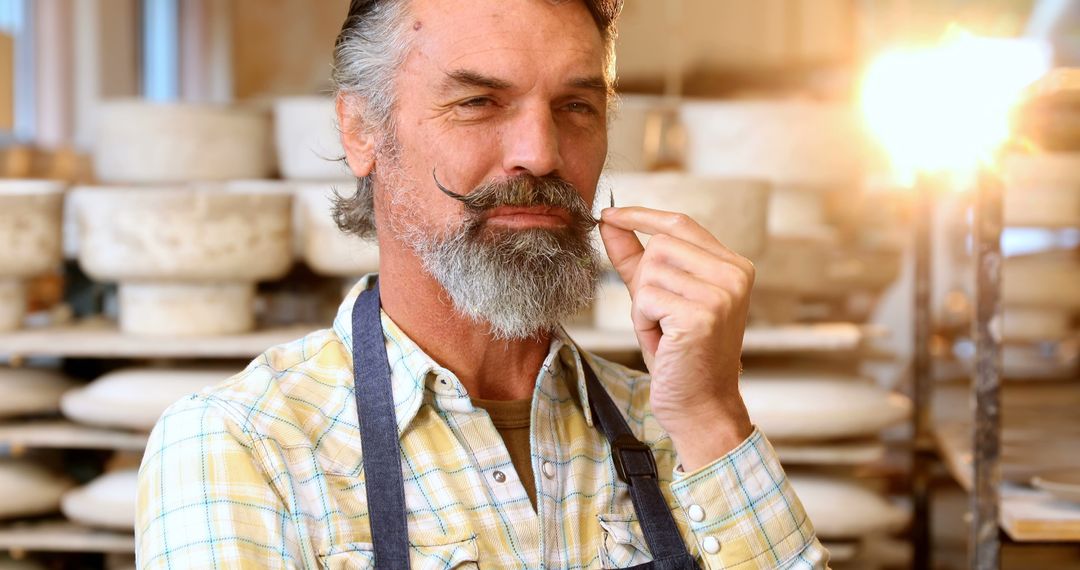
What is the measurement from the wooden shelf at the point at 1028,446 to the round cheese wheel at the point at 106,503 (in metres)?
1.43

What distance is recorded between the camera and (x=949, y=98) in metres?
1.88

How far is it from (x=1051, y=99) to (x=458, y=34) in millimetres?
794

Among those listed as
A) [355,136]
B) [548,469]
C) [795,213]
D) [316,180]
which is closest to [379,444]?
[548,469]

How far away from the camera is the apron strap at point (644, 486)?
132 cm

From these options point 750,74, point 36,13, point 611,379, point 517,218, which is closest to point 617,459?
point 611,379

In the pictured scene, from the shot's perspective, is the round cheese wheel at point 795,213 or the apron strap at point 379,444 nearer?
the apron strap at point 379,444

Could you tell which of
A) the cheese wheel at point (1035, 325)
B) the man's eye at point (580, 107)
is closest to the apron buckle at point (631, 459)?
the man's eye at point (580, 107)

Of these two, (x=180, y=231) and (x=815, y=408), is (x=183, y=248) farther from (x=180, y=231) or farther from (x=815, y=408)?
(x=815, y=408)

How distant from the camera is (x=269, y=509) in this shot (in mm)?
1132

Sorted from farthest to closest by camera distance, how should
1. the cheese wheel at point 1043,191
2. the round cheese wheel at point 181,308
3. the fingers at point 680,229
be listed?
the cheese wheel at point 1043,191 < the round cheese wheel at point 181,308 < the fingers at point 680,229

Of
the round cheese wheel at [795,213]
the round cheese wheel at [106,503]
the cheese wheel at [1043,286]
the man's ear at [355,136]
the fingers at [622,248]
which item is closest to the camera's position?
the fingers at [622,248]

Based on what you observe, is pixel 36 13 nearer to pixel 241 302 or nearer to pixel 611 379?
pixel 241 302

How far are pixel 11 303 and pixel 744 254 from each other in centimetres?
140

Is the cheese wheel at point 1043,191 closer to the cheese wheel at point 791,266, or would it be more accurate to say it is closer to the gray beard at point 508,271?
the cheese wheel at point 791,266
